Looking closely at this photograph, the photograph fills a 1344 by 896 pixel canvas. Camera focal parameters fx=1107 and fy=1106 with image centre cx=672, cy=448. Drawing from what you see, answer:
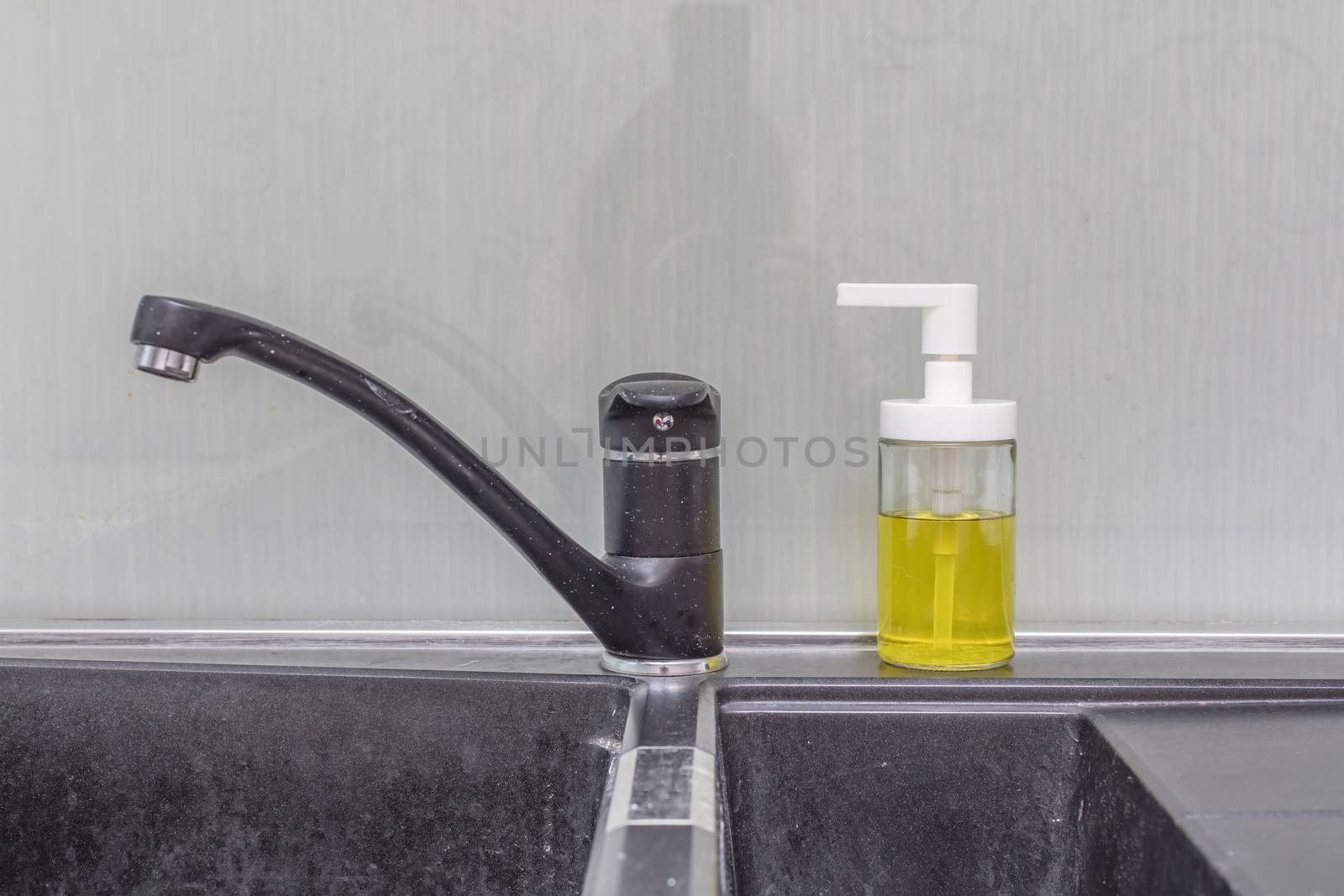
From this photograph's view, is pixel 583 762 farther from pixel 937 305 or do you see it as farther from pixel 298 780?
pixel 937 305

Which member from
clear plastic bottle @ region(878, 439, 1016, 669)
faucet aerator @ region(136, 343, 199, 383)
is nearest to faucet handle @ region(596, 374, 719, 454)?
clear plastic bottle @ region(878, 439, 1016, 669)

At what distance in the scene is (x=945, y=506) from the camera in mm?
607

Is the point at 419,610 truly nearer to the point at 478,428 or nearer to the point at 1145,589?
the point at 478,428

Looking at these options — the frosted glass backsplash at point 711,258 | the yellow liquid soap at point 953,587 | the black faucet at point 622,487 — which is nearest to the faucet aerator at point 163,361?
the black faucet at point 622,487

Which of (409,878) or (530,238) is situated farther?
(530,238)

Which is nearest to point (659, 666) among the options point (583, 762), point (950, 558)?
point (583, 762)

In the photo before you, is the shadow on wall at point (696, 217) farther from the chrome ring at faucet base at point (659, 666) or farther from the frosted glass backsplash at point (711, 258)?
the chrome ring at faucet base at point (659, 666)

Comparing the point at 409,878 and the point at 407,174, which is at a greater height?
the point at 407,174

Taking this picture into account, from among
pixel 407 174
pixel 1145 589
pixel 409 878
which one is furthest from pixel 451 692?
pixel 1145 589

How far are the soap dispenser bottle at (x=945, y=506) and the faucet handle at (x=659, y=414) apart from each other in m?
0.09

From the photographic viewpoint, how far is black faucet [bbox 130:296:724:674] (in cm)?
57

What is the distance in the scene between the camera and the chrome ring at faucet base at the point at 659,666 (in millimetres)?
595

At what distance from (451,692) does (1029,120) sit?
1.57ft

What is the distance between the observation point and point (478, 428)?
27.4 inches
